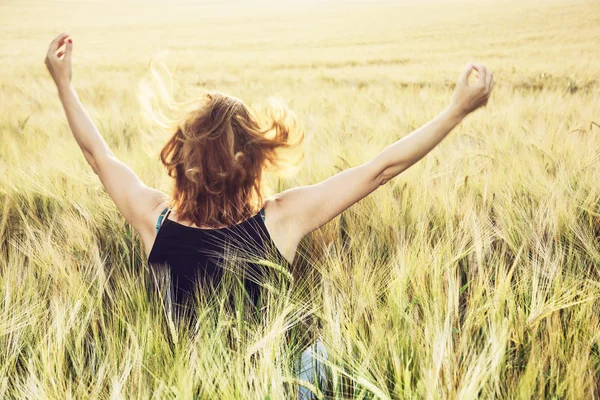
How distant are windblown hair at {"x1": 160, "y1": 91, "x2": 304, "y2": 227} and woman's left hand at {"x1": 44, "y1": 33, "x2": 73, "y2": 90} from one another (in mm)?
300

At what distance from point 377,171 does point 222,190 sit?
35cm

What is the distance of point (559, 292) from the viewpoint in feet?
2.86

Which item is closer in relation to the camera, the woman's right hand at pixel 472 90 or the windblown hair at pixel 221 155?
the woman's right hand at pixel 472 90

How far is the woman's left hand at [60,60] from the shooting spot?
113 cm

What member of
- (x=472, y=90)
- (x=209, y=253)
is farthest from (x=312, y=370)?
(x=472, y=90)

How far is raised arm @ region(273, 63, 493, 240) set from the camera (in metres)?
0.91

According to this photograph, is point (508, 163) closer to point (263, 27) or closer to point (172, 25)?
point (263, 27)

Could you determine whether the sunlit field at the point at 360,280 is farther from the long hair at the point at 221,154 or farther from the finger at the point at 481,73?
the finger at the point at 481,73

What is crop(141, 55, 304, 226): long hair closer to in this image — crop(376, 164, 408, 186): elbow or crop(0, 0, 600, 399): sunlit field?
crop(0, 0, 600, 399): sunlit field

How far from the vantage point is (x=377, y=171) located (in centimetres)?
101

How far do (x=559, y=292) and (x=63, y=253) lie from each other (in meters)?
1.17

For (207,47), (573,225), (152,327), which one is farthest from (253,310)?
(207,47)

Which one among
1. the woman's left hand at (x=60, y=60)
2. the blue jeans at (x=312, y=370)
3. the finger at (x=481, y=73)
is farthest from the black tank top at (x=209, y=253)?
the finger at (x=481, y=73)

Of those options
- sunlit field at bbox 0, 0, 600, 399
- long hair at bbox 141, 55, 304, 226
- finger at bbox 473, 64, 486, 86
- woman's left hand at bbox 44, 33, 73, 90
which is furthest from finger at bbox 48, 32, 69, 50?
finger at bbox 473, 64, 486, 86
